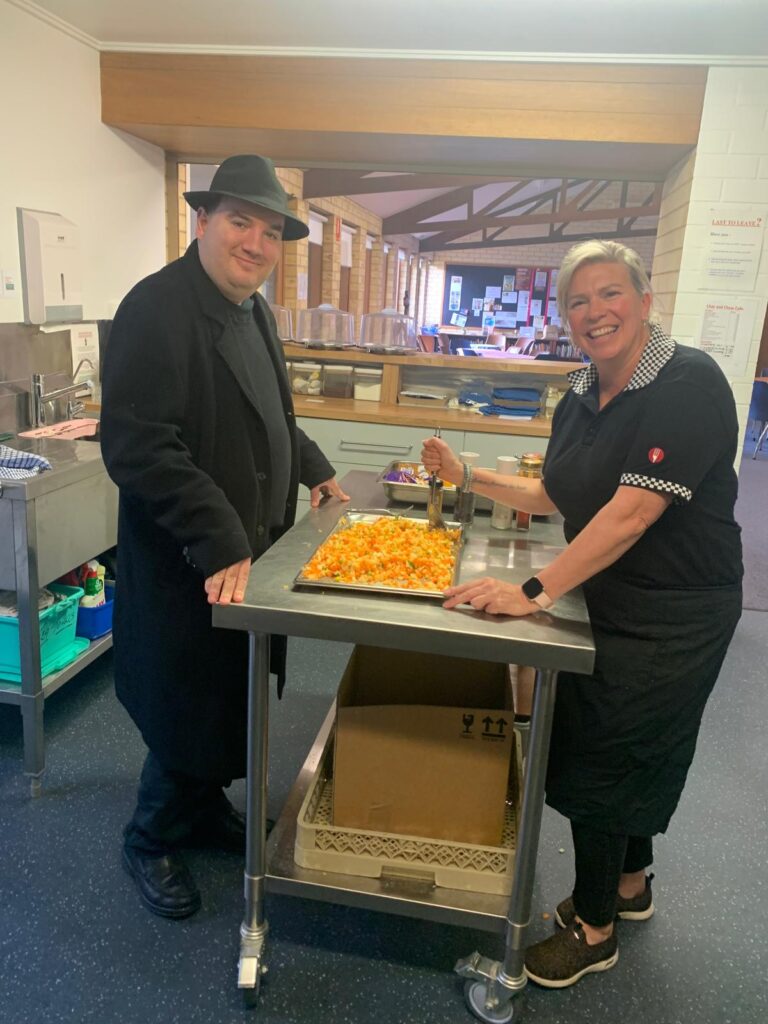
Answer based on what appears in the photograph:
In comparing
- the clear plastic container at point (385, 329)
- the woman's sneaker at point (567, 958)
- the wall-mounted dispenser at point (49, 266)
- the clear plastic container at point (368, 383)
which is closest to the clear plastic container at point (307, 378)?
the clear plastic container at point (368, 383)

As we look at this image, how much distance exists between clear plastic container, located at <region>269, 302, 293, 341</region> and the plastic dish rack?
320 centimetres

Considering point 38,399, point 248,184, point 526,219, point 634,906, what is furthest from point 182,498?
point 526,219

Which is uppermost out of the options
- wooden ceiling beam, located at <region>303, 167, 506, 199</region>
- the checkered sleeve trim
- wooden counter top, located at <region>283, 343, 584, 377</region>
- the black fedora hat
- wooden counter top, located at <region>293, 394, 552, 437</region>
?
wooden ceiling beam, located at <region>303, 167, 506, 199</region>

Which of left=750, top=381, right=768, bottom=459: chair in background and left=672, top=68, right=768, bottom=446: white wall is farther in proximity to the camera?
left=750, top=381, right=768, bottom=459: chair in background

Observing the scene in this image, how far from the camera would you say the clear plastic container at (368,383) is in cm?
410

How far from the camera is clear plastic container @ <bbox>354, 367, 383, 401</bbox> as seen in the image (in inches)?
161

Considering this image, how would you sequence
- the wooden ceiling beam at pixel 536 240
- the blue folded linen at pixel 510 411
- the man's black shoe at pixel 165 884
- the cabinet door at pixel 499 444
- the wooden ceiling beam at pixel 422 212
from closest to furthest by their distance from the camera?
the man's black shoe at pixel 165 884 < the cabinet door at pixel 499 444 < the blue folded linen at pixel 510 411 < the wooden ceiling beam at pixel 422 212 < the wooden ceiling beam at pixel 536 240

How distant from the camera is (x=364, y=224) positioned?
8594 millimetres

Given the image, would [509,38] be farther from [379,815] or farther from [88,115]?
[379,815]

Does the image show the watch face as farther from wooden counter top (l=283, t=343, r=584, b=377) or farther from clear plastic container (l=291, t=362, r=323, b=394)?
clear plastic container (l=291, t=362, r=323, b=394)

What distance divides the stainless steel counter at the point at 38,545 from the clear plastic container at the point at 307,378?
1787mm

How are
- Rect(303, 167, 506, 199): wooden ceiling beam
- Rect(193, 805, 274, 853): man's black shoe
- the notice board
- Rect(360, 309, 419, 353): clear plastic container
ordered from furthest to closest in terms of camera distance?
the notice board, Rect(360, 309, 419, 353): clear plastic container, Rect(303, 167, 506, 199): wooden ceiling beam, Rect(193, 805, 274, 853): man's black shoe

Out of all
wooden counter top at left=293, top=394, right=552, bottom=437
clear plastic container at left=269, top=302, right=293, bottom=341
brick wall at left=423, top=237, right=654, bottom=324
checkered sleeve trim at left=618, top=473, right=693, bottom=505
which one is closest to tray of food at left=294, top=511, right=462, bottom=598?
checkered sleeve trim at left=618, top=473, right=693, bottom=505

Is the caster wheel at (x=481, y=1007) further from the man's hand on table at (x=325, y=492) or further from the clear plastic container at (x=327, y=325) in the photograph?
the clear plastic container at (x=327, y=325)
